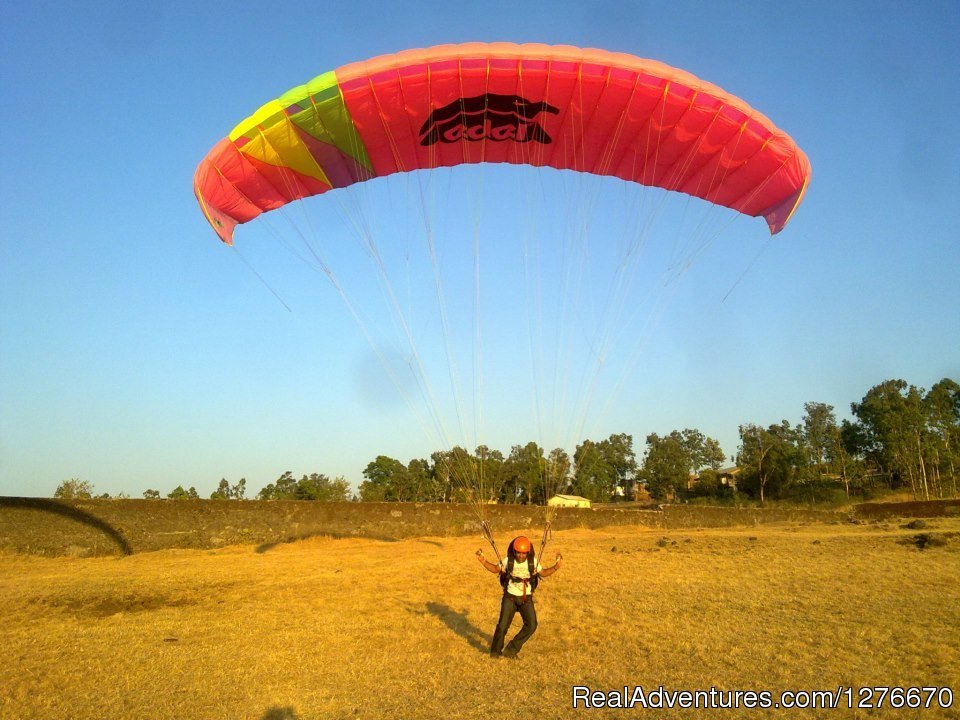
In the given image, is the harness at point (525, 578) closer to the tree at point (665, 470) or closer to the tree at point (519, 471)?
the tree at point (519, 471)

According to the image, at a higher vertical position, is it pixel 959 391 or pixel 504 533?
pixel 959 391

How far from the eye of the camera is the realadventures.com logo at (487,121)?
8.33 meters

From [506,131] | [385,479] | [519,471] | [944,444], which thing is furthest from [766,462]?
[506,131]

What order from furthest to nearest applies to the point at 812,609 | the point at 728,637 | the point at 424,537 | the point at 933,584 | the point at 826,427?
the point at 826,427 < the point at 424,537 < the point at 933,584 < the point at 812,609 < the point at 728,637

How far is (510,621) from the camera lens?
617 centimetres

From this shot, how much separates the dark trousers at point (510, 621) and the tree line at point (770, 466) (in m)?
26.1

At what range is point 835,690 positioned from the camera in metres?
4.75

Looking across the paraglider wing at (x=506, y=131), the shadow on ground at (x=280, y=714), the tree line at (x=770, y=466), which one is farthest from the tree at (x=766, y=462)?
the shadow on ground at (x=280, y=714)

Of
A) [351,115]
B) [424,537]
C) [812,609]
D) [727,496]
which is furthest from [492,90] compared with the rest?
[727,496]

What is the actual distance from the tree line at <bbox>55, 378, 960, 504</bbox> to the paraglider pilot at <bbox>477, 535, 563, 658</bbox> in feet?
85.7

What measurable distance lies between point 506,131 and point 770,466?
132 ft

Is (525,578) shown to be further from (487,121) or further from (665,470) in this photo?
(665,470)

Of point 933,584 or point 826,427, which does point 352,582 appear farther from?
point 826,427

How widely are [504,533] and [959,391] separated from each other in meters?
49.9
